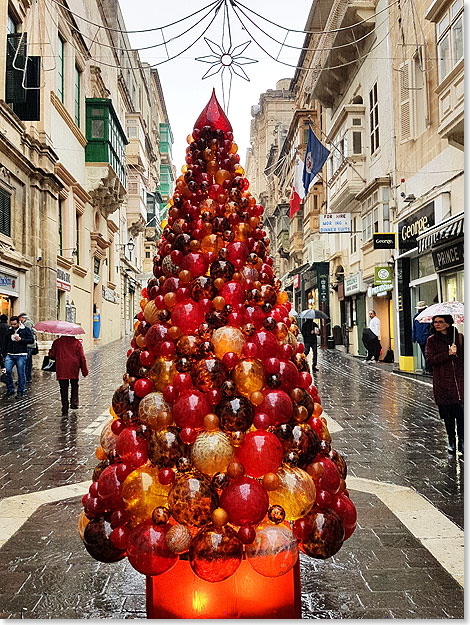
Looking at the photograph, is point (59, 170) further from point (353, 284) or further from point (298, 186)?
point (353, 284)

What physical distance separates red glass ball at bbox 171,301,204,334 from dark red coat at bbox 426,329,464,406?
3980 millimetres

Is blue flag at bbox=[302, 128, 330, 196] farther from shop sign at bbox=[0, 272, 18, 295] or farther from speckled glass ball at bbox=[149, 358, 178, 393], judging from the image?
speckled glass ball at bbox=[149, 358, 178, 393]

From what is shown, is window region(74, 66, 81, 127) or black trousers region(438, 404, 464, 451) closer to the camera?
black trousers region(438, 404, 464, 451)

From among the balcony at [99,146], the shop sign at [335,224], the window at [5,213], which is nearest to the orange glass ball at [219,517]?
the window at [5,213]

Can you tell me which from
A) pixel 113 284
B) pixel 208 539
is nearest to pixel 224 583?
pixel 208 539

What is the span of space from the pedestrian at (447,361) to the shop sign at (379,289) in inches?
501

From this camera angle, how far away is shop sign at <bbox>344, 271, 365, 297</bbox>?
903 inches

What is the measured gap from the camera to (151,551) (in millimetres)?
2154

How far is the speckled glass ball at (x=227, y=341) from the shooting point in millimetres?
2363

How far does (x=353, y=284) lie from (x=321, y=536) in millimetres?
22321

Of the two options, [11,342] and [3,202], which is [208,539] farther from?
[3,202]

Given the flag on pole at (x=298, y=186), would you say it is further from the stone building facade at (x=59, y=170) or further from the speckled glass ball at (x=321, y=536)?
the speckled glass ball at (x=321, y=536)

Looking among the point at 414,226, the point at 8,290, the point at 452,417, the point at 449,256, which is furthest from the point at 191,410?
the point at 414,226

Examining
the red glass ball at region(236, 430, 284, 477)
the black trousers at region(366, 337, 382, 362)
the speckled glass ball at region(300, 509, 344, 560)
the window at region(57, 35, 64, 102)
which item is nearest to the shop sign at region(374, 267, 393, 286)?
the black trousers at region(366, 337, 382, 362)
